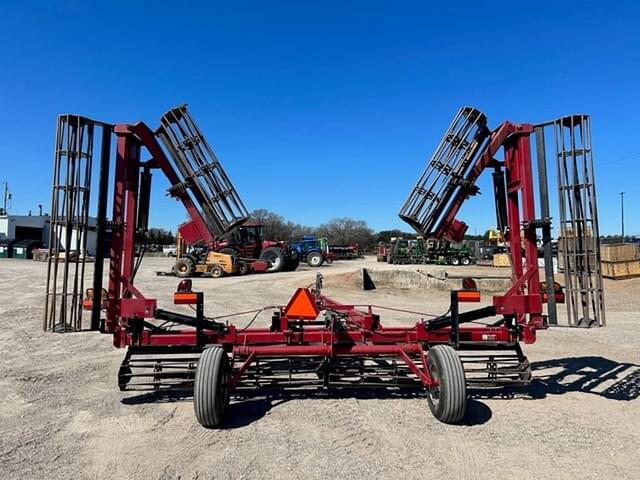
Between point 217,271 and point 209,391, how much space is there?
64.8 feet

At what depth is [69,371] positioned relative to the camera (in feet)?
19.8

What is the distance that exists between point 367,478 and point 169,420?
82.7 inches

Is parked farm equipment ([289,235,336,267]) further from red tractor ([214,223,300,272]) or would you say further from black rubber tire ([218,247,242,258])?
black rubber tire ([218,247,242,258])

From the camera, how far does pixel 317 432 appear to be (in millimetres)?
3945

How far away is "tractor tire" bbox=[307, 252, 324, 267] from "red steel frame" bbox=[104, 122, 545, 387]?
28.5 meters

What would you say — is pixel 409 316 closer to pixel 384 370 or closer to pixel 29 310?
pixel 384 370

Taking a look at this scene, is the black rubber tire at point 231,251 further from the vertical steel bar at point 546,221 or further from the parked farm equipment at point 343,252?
the parked farm equipment at point 343,252

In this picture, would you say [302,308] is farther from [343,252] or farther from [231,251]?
[343,252]

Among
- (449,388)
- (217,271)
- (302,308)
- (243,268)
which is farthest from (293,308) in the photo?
(243,268)

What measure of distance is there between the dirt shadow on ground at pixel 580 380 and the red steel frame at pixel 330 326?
69cm

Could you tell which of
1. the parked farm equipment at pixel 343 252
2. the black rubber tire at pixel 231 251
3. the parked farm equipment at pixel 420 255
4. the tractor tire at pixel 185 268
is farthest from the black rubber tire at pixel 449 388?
the parked farm equipment at pixel 343 252

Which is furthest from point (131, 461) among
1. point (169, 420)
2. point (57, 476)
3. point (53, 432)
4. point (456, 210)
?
point (456, 210)

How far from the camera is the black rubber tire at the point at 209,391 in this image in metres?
3.87

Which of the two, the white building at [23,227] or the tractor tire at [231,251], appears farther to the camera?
the white building at [23,227]
